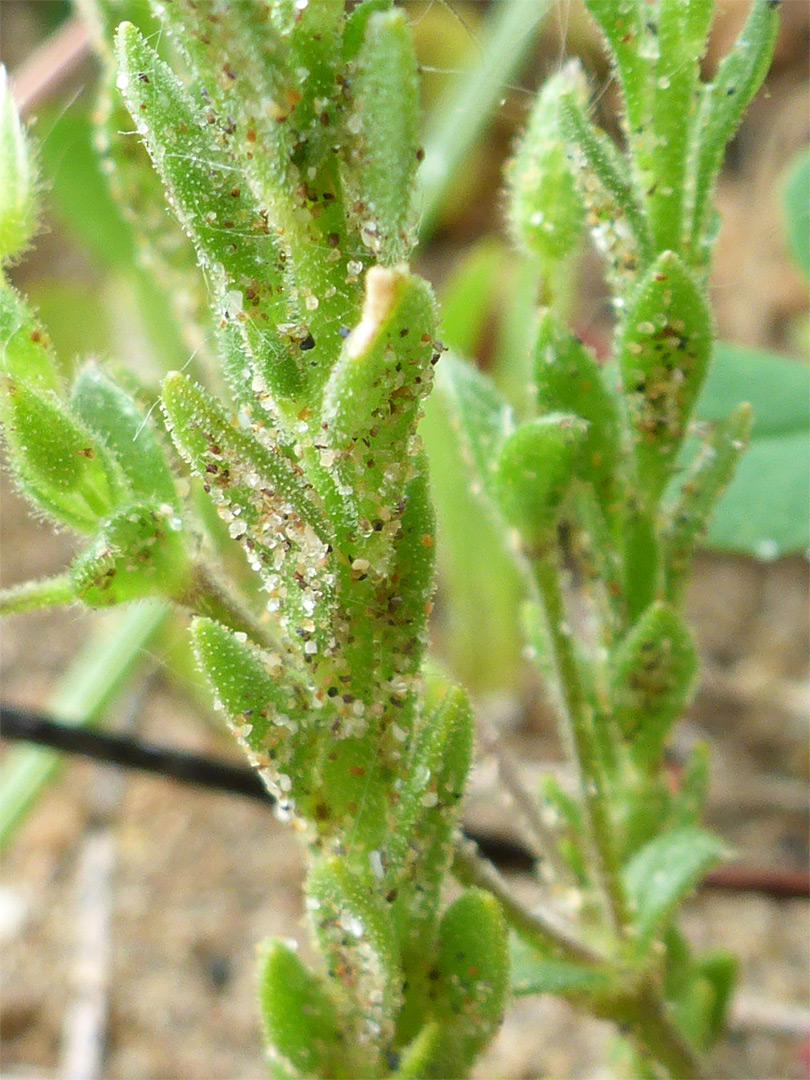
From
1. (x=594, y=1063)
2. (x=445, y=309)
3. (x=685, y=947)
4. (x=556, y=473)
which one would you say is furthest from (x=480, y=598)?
(x=556, y=473)

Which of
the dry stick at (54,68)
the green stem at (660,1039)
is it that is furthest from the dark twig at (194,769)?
the dry stick at (54,68)

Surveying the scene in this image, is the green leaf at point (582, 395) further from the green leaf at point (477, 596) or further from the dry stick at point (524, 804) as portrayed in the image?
the green leaf at point (477, 596)

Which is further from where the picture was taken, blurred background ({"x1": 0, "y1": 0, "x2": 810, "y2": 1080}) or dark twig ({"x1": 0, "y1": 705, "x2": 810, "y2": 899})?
blurred background ({"x1": 0, "y1": 0, "x2": 810, "y2": 1080})

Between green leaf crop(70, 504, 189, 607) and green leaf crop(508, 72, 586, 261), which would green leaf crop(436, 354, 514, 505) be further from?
green leaf crop(70, 504, 189, 607)

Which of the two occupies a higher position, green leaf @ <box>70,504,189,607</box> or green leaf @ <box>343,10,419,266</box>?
green leaf @ <box>343,10,419,266</box>

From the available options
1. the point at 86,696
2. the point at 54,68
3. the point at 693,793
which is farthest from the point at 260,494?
the point at 54,68

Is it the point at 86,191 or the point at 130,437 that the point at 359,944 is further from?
the point at 86,191

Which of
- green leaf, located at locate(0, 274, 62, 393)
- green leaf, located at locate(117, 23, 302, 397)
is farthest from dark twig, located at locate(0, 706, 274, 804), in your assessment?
green leaf, located at locate(117, 23, 302, 397)
